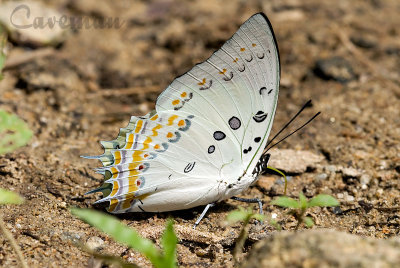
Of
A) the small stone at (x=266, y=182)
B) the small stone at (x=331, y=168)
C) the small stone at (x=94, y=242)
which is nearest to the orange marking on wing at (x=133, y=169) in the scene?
the small stone at (x=94, y=242)

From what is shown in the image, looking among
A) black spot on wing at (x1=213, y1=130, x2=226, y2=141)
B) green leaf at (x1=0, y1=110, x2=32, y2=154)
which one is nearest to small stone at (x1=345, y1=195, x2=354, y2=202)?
black spot on wing at (x1=213, y1=130, x2=226, y2=141)

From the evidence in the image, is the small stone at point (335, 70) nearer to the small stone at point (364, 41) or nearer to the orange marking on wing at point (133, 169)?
the small stone at point (364, 41)

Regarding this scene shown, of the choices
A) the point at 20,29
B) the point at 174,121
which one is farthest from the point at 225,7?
the point at 174,121

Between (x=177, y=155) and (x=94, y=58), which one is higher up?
(x=177, y=155)

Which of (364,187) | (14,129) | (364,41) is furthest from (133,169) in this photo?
(364,41)

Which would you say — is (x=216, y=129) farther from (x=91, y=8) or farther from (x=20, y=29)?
(x=91, y=8)

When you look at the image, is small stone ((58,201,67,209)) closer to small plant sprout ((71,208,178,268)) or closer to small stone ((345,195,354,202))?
small plant sprout ((71,208,178,268))
